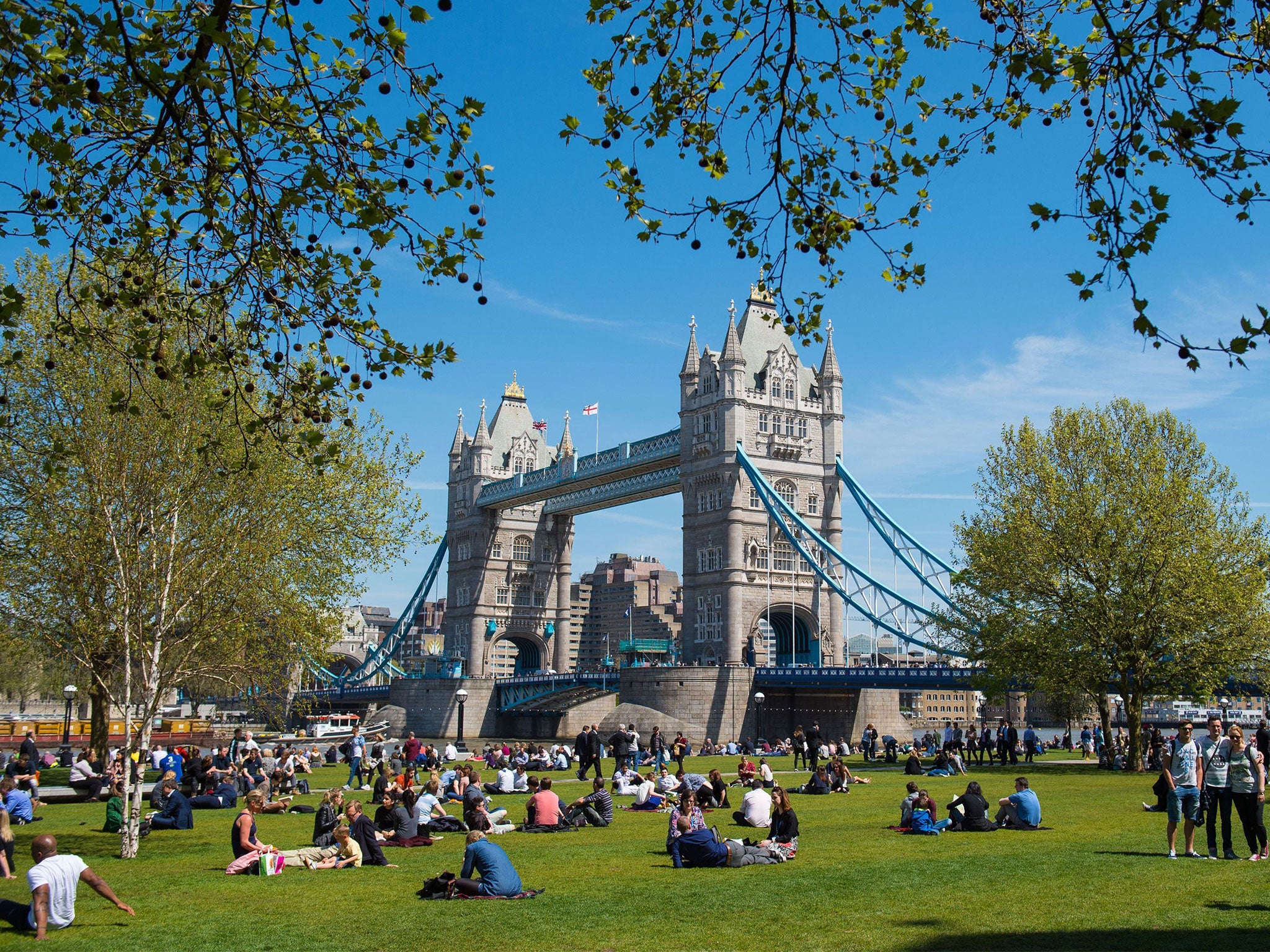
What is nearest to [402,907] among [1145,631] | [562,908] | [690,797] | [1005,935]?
[562,908]

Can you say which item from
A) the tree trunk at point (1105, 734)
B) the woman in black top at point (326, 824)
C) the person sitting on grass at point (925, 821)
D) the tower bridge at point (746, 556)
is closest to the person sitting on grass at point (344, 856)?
the woman in black top at point (326, 824)

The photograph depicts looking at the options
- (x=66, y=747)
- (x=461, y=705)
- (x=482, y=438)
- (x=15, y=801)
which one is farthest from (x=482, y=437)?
(x=15, y=801)

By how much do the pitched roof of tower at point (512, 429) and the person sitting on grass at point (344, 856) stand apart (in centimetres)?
8426

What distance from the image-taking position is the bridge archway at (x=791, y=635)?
66500 millimetres

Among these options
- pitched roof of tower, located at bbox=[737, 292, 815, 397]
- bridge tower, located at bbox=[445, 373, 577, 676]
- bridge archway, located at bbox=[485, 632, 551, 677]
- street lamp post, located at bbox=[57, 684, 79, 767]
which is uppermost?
pitched roof of tower, located at bbox=[737, 292, 815, 397]

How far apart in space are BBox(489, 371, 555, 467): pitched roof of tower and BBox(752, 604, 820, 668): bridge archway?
35.6m

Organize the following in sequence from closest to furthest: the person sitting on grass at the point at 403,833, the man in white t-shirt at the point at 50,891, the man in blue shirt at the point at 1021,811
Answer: the man in white t-shirt at the point at 50,891
the person sitting on grass at the point at 403,833
the man in blue shirt at the point at 1021,811

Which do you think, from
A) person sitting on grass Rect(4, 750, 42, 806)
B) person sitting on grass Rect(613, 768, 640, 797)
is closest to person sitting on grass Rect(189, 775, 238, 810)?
person sitting on grass Rect(4, 750, 42, 806)

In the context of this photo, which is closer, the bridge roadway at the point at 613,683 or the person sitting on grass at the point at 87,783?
the person sitting on grass at the point at 87,783

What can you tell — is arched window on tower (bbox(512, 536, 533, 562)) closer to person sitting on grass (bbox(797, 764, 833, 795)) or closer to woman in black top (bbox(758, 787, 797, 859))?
person sitting on grass (bbox(797, 764, 833, 795))

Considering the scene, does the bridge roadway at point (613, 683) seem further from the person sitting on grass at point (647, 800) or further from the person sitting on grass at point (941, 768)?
the person sitting on grass at point (647, 800)

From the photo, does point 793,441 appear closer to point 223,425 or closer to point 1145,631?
point 1145,631

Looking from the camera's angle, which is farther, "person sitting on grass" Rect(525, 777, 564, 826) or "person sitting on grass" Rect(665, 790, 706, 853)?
"person sitting on grass" Rect(525, 777, 564, 826)

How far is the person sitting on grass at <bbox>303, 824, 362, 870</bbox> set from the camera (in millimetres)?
14219
